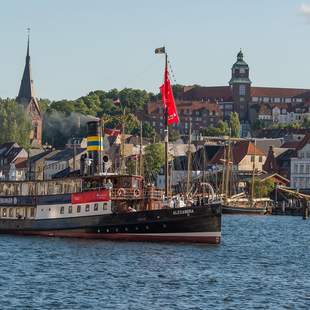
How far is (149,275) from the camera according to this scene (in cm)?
7150

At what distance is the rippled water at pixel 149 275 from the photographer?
202 ft

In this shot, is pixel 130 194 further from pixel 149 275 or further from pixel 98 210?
pixel 149 275

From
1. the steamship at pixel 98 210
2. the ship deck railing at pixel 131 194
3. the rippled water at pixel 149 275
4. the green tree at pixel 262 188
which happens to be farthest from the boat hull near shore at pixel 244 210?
the ship deck railing at pixel 131 194

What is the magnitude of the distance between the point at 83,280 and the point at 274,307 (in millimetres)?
12413

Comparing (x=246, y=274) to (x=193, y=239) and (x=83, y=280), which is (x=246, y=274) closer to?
→ (x=83, y=280)

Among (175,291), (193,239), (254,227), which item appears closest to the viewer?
(175,291)

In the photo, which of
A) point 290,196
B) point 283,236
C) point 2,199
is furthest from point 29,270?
point 290,196

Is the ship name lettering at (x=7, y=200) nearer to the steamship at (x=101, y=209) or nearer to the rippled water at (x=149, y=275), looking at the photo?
the steamship at (x=101, y=209)

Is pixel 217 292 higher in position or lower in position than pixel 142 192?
lower

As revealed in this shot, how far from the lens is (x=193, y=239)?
303 feet

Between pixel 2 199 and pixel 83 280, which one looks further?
pixel 2 199

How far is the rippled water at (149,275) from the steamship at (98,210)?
1876 mm

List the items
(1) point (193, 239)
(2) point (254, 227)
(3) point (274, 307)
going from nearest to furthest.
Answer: (3) point (274, 307) → (1) point (193, 239) → (2) point (254, 227)

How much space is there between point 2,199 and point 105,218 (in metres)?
11.5
